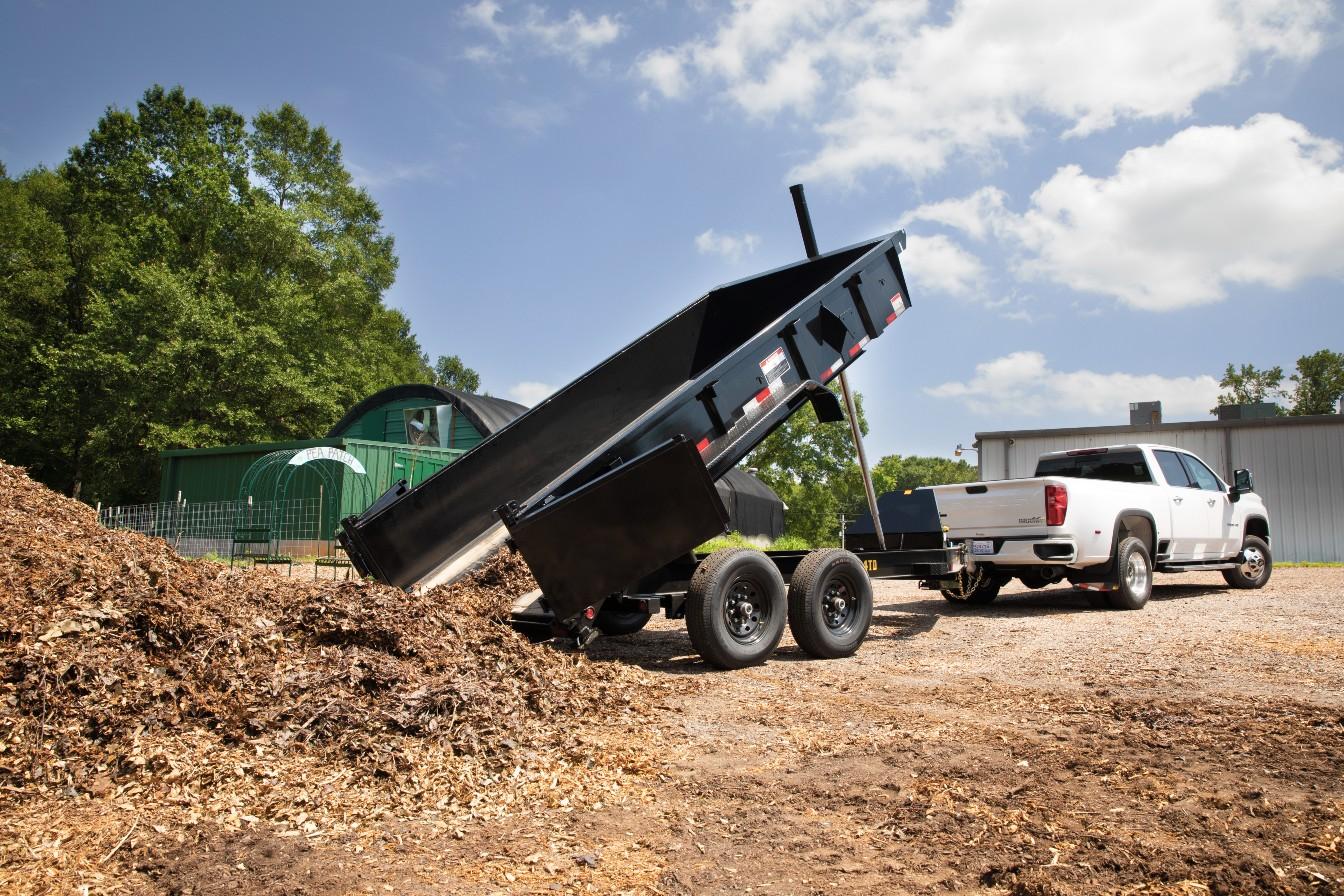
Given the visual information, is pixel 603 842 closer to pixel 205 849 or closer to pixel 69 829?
pixel 205 849

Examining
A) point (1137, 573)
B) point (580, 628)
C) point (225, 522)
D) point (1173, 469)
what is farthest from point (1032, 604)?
point (225, 522)

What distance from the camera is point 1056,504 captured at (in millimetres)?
9844

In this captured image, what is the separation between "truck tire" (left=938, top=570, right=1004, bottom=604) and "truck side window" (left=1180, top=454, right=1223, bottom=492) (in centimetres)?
315

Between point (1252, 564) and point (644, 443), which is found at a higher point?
point (644, 443)

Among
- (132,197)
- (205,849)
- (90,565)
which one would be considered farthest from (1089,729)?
(132,197)

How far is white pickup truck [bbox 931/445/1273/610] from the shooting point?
392 inches

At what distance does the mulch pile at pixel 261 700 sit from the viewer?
360 cm

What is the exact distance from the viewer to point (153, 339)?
2930 centimetres

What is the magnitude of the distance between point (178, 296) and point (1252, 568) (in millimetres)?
29941

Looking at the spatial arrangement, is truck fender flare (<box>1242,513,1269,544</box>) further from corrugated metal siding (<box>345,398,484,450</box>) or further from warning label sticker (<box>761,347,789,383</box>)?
corrugated metal siding (<box>345,398,484,450</box>)

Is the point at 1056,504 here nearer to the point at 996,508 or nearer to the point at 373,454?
the point at 996,508

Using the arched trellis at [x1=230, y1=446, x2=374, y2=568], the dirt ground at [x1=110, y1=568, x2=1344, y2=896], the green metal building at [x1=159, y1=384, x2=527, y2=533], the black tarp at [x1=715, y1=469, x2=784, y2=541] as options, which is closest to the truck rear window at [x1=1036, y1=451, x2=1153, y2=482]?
the dirt ground at [x1=110, y1=568, x2=1344, y2=896]

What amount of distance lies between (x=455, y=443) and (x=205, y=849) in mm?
22419

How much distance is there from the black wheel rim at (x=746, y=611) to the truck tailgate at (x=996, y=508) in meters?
3.86
